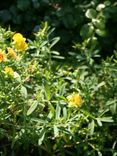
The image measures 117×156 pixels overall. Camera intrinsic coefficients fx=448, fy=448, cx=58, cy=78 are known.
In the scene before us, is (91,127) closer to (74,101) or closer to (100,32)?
(74,101)

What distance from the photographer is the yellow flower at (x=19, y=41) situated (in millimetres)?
2256

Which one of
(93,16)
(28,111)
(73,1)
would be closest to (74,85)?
(28,111)

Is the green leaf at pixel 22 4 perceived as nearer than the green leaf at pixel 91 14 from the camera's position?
No

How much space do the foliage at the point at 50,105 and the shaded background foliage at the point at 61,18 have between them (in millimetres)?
581

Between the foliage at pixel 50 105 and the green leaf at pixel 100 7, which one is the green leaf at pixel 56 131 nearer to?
the foliage at pixel 50 105

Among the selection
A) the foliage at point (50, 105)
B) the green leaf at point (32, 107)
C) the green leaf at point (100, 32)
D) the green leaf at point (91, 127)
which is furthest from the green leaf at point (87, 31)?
the green leaf at point (32, 107)

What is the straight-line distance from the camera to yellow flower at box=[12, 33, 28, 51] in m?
2.26

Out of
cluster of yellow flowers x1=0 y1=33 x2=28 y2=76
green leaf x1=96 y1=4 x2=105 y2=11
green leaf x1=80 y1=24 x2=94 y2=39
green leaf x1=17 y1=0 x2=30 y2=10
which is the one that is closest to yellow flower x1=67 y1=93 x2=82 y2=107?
cluster of yellow flowers x1=0 y1=33 x2=28 y2=76

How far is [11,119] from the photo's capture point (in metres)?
2.33

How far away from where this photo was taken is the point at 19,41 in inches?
89.0

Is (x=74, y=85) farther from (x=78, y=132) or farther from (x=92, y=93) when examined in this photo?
(x=78, y=132)

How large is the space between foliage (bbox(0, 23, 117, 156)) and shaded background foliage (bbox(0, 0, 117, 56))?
581mm

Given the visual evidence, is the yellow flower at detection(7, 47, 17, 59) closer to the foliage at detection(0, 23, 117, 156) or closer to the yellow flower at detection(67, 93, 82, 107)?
the foliage at detection(0, 23, 117, 156)

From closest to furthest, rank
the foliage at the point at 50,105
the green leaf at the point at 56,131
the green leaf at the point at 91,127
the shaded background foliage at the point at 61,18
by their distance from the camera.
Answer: the green leaf at the point at 56,131
the foliage at the point at 50,105
the green leaf at the point at 91,127
the shaded background foliage at the point at 61,18
